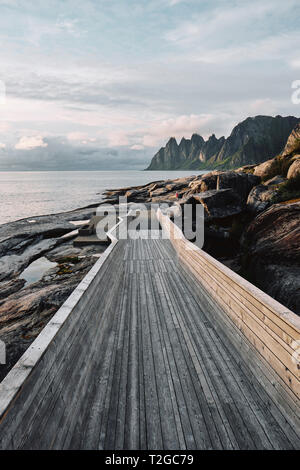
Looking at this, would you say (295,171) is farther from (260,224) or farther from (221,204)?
(260,224)

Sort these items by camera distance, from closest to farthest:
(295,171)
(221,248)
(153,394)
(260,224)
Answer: (153,394), (260,224), (295,171), (221,248)

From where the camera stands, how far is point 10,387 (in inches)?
95.1

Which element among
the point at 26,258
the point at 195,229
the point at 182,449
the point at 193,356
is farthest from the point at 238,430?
the point at 26,258

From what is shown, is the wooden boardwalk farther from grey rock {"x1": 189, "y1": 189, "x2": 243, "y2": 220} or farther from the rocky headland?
grey rock {"x1": 189, "y1": 189, "x2": 243, "y2": 220}

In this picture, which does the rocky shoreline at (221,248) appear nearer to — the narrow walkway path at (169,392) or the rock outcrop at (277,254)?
the rock outcrop at (277,254)

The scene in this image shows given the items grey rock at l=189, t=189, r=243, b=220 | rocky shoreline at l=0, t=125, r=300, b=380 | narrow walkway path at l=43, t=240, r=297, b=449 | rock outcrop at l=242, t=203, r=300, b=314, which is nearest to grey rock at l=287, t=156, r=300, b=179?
rocky shoreline at l=0, t=125, r=300, b=380

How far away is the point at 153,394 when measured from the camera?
12.5ft

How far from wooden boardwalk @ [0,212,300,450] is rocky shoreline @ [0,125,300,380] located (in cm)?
355

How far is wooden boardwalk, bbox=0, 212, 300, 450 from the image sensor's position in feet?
9.93

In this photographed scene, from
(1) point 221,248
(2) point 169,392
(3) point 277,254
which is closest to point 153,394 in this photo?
(2) point 169,392

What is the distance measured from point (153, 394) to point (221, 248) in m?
13.1

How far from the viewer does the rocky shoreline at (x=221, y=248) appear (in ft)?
27.8

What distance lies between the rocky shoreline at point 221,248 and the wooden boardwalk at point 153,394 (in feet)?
11.6

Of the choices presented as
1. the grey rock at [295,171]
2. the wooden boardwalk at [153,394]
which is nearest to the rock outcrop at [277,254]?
the wooden boardwalk at [153,394]
